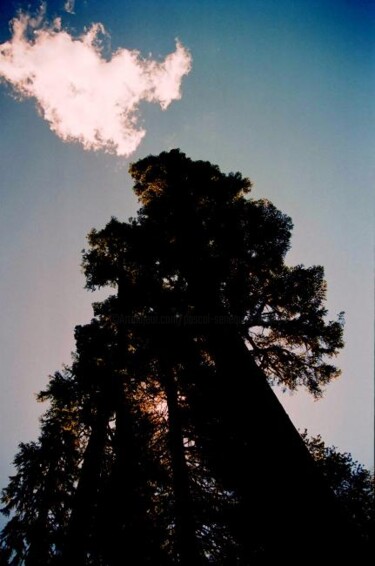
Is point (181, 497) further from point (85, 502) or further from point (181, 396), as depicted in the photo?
point (181, 396)

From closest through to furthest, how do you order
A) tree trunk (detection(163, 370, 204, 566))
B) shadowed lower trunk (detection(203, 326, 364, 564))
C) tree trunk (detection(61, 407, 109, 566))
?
shadowed lower trunk (detection(203, 326, 364, 564)) < tree trunk (detection(163, 370, 204, 566)) < tree trunk (detection(61, 407, 109, 566))

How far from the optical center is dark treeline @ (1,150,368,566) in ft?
25.0

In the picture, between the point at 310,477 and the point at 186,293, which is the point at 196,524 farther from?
the point at 186,293

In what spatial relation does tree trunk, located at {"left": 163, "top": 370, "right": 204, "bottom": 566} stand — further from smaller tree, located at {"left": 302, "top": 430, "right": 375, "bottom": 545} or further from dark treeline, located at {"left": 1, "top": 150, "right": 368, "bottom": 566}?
smaller tree, located at {"left": 302, "top": 430, "right": 375, "bottom": 545}

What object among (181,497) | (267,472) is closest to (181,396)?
(181,497)

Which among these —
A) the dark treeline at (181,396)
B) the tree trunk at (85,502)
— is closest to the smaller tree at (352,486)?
the dark treeline at (181,396)

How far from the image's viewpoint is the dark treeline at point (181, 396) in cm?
762

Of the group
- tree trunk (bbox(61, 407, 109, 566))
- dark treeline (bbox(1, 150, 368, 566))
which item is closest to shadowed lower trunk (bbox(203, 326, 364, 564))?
dark treeline (bbox(1, 150, 368, 566))

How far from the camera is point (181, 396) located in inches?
433

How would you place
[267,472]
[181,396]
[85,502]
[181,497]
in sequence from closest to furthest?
[267,472] < [181,497] < [85,502] < [181,396]

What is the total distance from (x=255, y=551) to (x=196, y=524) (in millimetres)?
1521

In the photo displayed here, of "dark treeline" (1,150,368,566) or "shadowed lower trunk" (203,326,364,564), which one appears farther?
"dark treeline" (1,150,368,566)

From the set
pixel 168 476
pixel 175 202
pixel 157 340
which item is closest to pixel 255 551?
pixel 168 476

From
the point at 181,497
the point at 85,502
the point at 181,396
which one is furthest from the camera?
the point at 181,396
